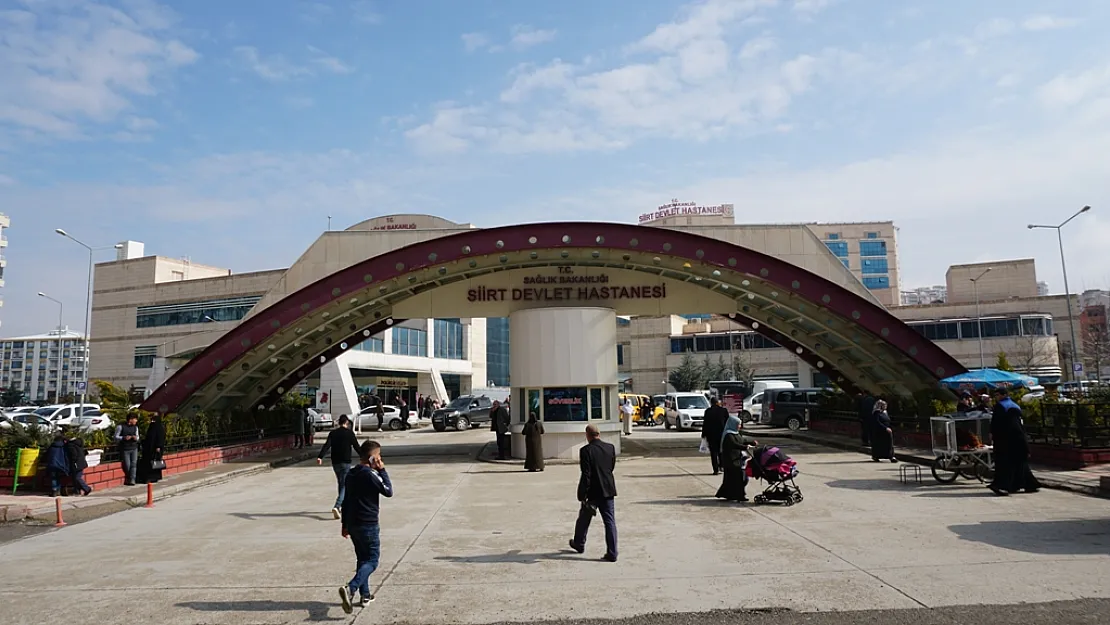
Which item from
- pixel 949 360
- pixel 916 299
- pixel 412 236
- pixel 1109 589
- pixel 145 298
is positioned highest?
pixel 916 299

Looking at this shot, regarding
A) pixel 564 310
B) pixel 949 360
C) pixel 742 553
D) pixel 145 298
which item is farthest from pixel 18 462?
pixel 145 298

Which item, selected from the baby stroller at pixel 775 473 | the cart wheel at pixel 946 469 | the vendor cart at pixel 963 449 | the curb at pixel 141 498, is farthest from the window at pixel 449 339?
the baby stroller at pixel 775 473

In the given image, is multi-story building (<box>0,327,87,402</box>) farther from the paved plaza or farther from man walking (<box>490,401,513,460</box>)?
the paved plaza

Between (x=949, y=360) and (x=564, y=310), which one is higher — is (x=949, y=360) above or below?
below

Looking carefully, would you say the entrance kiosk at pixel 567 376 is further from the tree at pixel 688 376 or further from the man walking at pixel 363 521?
the tree at pixel 688 376

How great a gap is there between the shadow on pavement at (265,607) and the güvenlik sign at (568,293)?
1676 centimetres

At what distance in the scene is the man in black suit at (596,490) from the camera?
28.7 feet

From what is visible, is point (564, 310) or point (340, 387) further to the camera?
point (340, 387)

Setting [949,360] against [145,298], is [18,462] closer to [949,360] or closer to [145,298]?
[949,360]

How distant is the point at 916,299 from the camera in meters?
167

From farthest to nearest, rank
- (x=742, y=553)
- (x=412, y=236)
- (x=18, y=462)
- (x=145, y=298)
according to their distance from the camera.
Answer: (x=145, y=298), (x=412, y=236), (x=18, y=462), (x=742, y=553)

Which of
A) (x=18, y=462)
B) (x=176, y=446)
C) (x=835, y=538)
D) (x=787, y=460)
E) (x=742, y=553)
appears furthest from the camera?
(x=176, y=446)

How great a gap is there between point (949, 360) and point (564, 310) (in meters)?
10.8

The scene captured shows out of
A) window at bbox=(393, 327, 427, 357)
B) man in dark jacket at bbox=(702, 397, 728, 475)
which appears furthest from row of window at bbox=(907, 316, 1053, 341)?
man in dark jacket at bbox=(702, 397, 728, 475)
